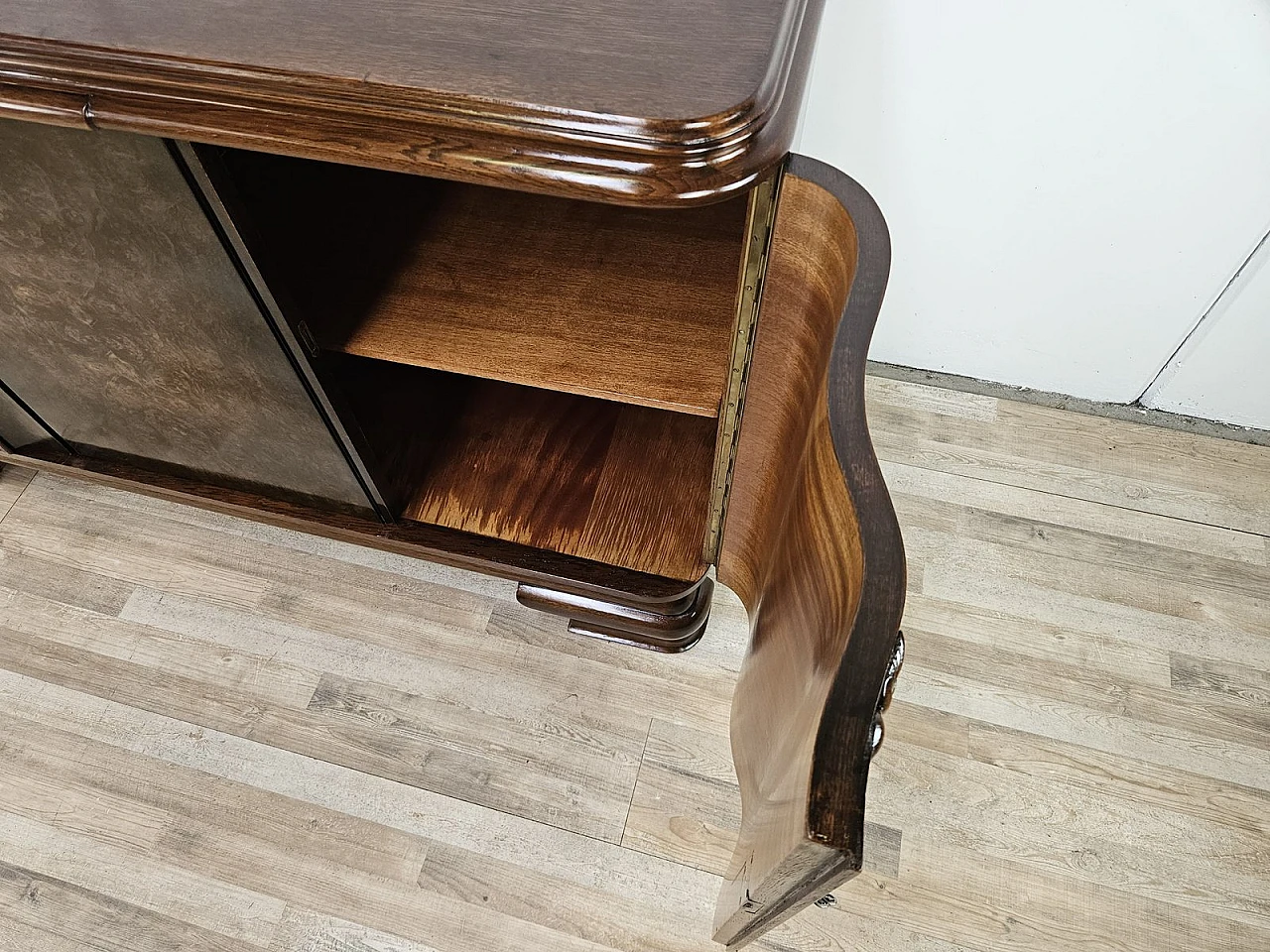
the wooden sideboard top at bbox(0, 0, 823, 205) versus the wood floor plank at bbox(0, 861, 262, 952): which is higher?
the wooden sideboard top at bbox(0, 0, 823, 205)

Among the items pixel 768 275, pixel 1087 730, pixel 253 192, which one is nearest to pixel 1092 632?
pixel 1087 730

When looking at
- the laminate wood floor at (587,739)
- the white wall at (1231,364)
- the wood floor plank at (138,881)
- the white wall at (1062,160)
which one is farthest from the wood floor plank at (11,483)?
the white wall at (1231,364)

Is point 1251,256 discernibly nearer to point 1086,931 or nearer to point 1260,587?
point 1260,587

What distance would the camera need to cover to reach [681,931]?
0.77m

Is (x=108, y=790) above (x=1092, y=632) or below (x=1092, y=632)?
above

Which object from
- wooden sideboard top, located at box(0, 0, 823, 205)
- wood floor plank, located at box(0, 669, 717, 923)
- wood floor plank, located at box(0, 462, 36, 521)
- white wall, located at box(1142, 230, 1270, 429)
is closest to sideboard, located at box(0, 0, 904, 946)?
wooden sideboard top, located at box(0, 0, 823, 205)

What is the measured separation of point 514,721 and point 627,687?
0.39 ft

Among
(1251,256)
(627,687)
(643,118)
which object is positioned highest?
(643,118)

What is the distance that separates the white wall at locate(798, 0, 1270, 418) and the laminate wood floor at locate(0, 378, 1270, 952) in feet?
0.57

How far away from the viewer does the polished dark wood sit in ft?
0.99

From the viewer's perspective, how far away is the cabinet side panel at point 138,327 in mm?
Answer: 521

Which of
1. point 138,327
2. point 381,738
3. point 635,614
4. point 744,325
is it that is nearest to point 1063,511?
point 635,614

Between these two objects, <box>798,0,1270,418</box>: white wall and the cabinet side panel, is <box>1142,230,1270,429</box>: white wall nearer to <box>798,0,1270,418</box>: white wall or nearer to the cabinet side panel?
<box>798,0,1270,418</box>: white wall

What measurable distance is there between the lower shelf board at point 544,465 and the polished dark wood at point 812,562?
151 millimetres
